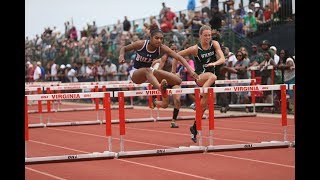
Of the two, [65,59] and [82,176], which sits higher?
[65,59]

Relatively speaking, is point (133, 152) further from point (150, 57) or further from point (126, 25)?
point (126, 25)

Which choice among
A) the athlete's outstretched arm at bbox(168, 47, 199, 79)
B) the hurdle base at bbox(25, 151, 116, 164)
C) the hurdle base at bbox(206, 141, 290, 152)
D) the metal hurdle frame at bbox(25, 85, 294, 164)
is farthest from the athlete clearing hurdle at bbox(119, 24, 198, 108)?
the hurdle base at bbox(25, 151, 116, 164)

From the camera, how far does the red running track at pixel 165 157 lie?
8.30 metres

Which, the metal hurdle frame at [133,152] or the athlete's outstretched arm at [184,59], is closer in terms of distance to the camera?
the metal hurdle frame at [133,152]

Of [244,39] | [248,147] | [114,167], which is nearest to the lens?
[114,167]

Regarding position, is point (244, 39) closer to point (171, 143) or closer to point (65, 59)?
point (171, 143)

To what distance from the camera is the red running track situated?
27.2ft

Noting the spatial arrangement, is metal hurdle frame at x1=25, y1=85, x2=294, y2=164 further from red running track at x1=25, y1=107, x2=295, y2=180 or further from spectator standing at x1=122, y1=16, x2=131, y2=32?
spectator standing at x1=122, y1=16, x2=131, y2=32

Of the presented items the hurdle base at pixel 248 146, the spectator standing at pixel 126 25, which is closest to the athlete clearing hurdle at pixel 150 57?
the hurdle base at pixel 248 146

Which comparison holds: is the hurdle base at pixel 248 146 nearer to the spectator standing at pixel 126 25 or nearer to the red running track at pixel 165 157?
the red running track at pixel 165 157

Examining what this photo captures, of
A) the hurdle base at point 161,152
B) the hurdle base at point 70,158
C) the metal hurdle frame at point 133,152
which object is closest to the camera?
the hurdle base at point 70,158
